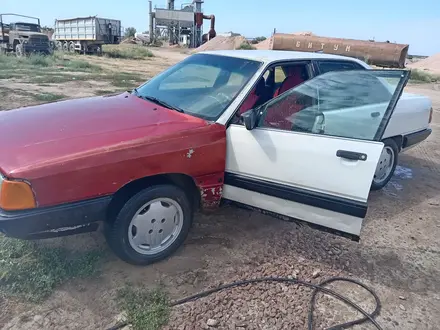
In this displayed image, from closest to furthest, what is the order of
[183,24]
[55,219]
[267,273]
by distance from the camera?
[55,219]
[267,273]
[183,24]

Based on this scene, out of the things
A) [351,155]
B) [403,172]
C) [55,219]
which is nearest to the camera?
[55,219]

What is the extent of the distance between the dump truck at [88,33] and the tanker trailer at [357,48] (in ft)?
42.3

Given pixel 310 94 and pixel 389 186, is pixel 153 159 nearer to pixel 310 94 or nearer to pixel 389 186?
pixel 310 94

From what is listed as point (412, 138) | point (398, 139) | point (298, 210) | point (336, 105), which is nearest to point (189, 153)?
point (298, 210)

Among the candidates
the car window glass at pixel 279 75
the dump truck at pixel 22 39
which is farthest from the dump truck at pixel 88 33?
the car window glass at pixel 279 75

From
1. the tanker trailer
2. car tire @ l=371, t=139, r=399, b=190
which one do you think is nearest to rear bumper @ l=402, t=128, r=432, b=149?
car tire @ l=371, t=139, r=399, b=190

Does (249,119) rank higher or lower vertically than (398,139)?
higher

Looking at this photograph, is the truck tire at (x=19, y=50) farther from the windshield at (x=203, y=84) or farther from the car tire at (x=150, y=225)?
the car tire at (x=150, y=225)

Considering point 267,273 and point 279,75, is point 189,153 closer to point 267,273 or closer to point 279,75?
point 267,273

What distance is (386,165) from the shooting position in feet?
15.4

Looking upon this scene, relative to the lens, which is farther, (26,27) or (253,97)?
(26,27)

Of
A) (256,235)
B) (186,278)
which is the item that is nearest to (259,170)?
Result: (256,235)

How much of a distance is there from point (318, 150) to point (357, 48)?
23.6 meters

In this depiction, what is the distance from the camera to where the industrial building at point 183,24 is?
43434mm
